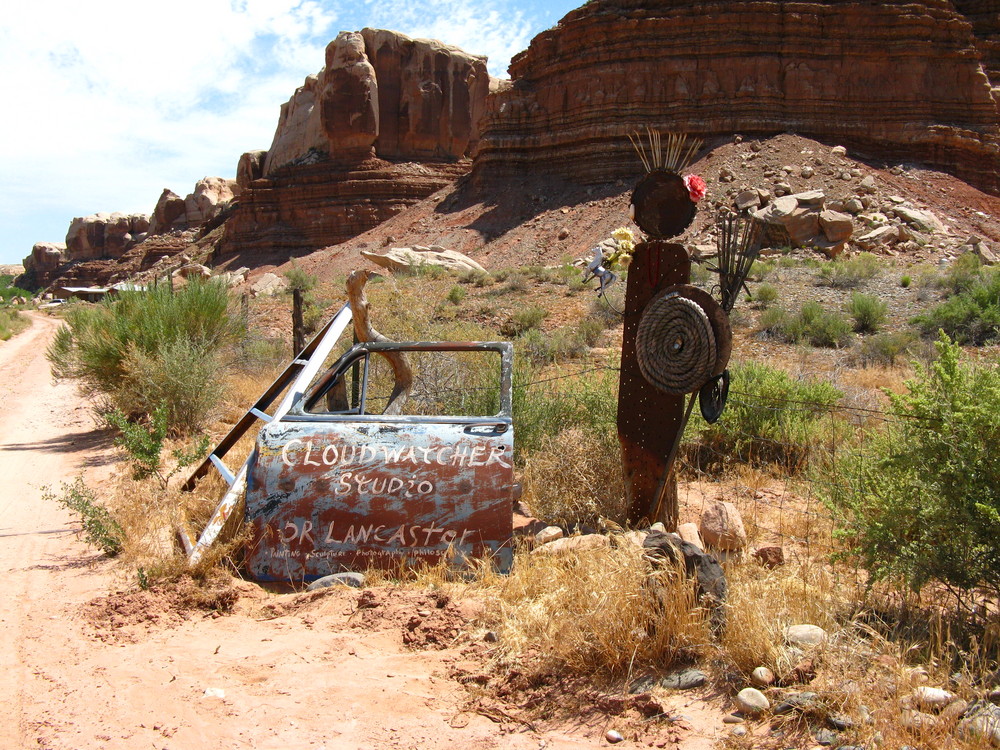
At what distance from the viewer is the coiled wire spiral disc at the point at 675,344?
455 centimetres

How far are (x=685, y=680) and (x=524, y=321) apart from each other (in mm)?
14451

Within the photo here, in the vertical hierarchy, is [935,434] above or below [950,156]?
below

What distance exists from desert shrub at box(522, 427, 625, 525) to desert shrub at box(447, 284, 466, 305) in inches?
552

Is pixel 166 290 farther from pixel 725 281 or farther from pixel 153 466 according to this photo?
pixel 725 281

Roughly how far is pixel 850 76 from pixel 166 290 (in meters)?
33.4

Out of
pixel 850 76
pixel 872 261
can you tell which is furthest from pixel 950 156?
pixel 872 261

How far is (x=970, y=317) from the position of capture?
14438 mm

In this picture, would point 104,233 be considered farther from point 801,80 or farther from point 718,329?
point 718,329

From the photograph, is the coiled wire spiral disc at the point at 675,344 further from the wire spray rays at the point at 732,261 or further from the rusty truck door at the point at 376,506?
the rusty truck door at the point at 376,506

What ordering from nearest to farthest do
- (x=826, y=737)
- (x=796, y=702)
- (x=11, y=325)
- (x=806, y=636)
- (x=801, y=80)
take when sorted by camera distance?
(x=826, y=737) → (x=796, y=702) → (x=806, y=636) → (x=11, y=325) → (x=801, y=80)

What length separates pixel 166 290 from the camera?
11.0 meters

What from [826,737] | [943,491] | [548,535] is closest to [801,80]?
[548,535]

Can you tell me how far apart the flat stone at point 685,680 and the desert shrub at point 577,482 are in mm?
2103

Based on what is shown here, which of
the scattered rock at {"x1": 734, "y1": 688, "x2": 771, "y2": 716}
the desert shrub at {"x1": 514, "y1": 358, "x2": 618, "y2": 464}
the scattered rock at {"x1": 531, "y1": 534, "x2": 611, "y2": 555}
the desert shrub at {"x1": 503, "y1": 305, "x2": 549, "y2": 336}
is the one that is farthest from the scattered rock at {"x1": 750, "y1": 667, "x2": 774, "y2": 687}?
the desert shrub at {"x1": 503, "y1": 305, "x2": 549, "y2": 336}
